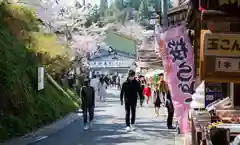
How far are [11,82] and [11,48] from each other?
177 cm

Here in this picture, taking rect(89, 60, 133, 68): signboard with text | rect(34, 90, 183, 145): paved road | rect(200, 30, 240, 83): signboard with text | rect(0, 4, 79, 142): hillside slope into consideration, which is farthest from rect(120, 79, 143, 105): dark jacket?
rect(89, 60, 133, 68): signboard with text

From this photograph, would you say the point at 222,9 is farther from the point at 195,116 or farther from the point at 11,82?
the point at 11,82

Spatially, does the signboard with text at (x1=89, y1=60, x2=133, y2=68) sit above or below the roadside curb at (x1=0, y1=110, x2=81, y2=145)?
above

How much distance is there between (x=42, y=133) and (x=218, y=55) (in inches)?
467

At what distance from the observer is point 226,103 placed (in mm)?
9148

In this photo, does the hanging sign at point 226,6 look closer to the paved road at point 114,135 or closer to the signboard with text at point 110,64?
the paved road at point 114,135

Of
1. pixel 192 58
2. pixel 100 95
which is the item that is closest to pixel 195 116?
pixel 192 58

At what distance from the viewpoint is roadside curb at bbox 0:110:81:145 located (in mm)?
13691

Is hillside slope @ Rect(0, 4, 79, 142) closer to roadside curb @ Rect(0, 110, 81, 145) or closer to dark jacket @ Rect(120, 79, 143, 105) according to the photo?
roadside curb @ Rect(0, 110, 81, 145)

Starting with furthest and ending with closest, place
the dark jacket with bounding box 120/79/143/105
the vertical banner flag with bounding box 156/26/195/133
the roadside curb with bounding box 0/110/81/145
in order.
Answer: the dark jacket with bounding box 120/79/143/105 → the roadside curb with bounding box 0/110/81/145 → the vertical banner flag with bounding box 156/26/195/133

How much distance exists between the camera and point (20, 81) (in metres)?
16.8

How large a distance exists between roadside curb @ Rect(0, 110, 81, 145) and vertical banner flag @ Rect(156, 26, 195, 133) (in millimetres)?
5183

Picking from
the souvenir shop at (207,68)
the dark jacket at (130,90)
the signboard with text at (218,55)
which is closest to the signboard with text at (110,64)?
the dark jacket at (130,90)

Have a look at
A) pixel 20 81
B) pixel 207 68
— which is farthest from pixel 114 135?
pixel 207 68
